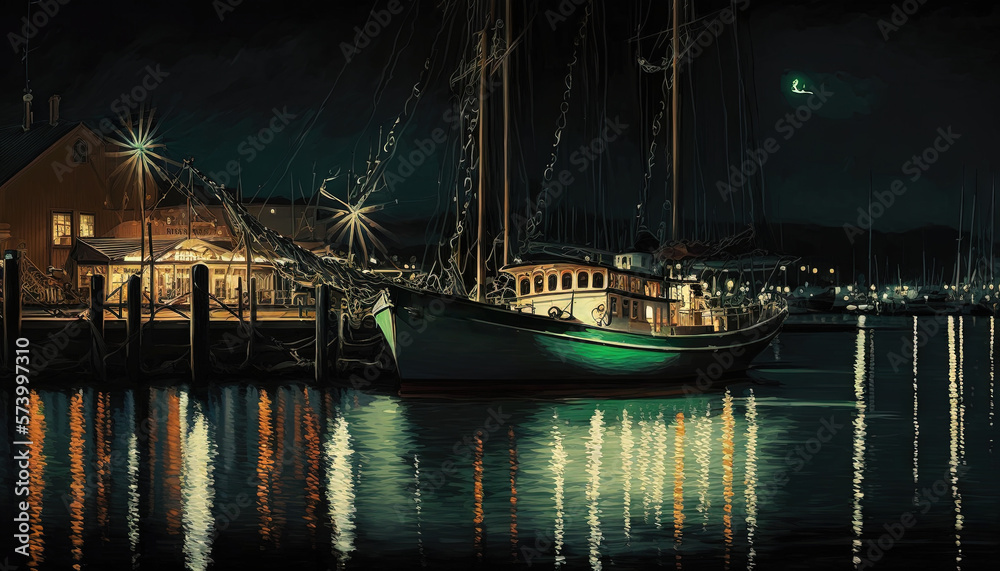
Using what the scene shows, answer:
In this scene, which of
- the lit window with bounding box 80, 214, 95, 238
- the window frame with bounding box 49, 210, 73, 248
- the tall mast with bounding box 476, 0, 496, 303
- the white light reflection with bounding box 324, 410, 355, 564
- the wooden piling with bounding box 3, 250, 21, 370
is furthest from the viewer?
the lit window with bounding box 80, 214, 95, 238

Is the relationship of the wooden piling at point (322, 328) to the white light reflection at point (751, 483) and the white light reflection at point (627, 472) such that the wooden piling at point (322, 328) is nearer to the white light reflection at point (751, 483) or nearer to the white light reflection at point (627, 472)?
the white light reflection at point (627, 472)

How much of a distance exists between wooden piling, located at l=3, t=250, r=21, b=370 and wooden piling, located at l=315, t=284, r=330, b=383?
9.84m

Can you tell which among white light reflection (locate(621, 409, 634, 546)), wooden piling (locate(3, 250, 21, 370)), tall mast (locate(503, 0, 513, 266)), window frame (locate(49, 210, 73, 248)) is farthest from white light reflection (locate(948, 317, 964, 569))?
window frame (locate(49, 210, 73, 248))

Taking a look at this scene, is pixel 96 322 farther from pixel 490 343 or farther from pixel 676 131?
pixel 676 131

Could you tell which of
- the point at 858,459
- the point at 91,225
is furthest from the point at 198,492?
the point at 91,225

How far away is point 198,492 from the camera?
22.8 metres

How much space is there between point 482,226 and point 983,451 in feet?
57.3

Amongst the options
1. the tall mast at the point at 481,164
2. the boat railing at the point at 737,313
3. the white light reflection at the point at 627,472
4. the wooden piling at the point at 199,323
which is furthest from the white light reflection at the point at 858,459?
the wooden piling at the point at 199,323

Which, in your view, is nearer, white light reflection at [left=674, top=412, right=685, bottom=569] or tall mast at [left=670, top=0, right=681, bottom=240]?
white light reflection at [left=674, top=412, right=685, bottom=569]

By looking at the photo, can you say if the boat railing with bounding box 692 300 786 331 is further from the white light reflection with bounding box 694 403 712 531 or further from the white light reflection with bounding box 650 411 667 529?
the white light reflection with bounding box 650 411 667 529

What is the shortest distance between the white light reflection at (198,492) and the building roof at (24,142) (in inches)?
1338

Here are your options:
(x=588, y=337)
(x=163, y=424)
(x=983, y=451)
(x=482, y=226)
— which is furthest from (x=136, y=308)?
(x=983, y=451)

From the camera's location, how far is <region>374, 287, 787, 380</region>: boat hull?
37.1m

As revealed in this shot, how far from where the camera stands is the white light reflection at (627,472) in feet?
64.8
